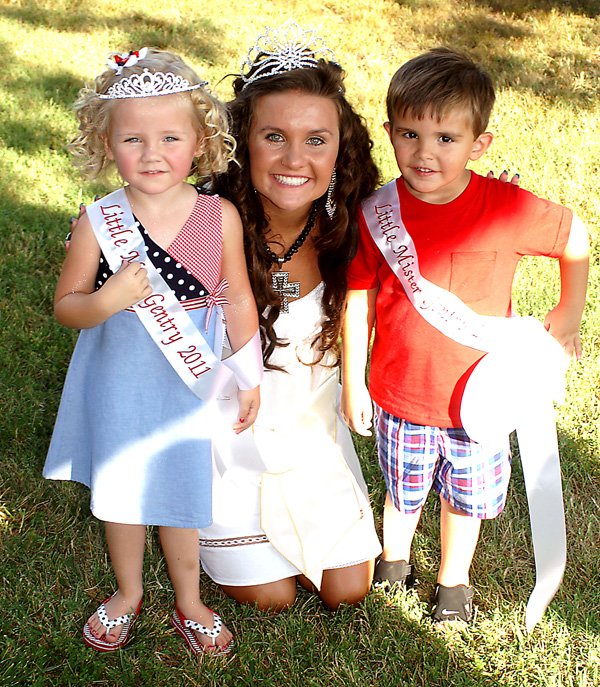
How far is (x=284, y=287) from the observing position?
8.90 feet

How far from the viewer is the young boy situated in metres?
2.22

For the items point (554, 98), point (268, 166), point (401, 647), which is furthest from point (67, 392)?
point (554, 98)

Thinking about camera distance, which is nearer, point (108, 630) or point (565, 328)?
point (565, 328)

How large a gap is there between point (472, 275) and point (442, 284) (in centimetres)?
8

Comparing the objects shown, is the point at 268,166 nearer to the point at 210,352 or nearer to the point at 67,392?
the point at 210,352

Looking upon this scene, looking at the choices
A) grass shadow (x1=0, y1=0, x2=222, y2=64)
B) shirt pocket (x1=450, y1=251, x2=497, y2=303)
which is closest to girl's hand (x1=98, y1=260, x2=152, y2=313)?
shirt pocket (x1=450, y1=251, x2=497, y2=303)

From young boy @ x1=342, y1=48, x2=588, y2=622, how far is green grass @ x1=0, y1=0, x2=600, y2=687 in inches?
8.0

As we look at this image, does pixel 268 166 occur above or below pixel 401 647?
above

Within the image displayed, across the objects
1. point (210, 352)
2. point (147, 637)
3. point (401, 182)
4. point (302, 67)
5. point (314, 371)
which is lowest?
point (147, 637)

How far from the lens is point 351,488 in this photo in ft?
9.73

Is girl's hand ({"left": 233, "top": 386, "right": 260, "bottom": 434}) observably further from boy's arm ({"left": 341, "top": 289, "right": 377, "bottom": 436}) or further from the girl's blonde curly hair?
the girl's blonde curly hair

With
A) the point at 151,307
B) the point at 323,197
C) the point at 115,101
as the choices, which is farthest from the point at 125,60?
the point at 323,197

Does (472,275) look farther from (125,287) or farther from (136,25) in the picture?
(136,25)

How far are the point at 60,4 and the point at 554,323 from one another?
6752 mm
